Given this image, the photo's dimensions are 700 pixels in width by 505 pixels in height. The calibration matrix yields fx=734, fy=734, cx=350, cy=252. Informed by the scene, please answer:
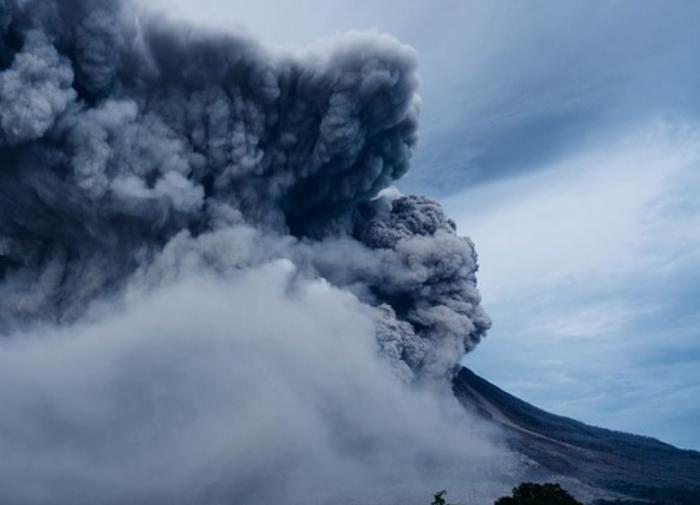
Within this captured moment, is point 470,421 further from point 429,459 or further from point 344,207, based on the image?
point 344,207

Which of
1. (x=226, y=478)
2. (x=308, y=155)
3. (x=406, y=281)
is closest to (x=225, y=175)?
(x=308, y=155)

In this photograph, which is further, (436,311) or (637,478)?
(637,478)

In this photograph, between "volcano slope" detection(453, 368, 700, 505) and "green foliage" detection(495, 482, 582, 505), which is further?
"volcano slope" detection(453, 368, 700, 505)

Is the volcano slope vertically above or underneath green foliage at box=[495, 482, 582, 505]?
above

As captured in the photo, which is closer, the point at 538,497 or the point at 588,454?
the point at 538,497
